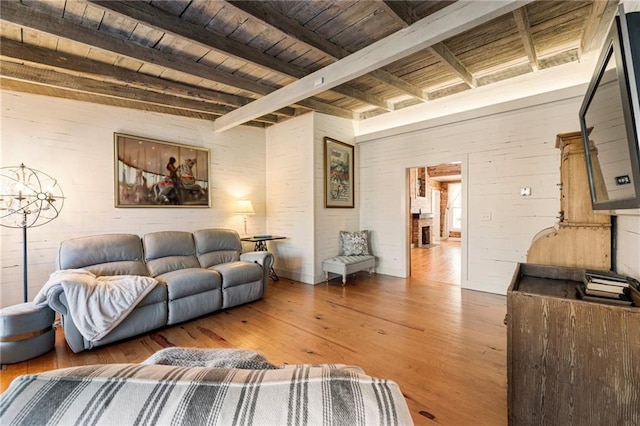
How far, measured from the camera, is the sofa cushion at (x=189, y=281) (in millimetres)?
2857

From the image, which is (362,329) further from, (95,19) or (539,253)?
(95,19)

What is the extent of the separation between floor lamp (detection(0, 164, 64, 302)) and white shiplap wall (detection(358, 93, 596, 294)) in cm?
482

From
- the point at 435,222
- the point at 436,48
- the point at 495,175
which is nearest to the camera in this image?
the point at 436,48

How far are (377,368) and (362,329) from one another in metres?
0.68

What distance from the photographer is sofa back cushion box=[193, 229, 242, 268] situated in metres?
3.74

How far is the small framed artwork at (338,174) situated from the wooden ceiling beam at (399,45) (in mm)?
1450

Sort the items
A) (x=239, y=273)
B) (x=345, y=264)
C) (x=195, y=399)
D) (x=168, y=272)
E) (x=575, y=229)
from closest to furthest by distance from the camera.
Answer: (x=195, y=399) → (x=575, y=229) → (x=168, y=272) → (x=239, y=273) → (x=345, y=264)

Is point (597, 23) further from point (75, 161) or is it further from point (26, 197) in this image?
point (26, 197)

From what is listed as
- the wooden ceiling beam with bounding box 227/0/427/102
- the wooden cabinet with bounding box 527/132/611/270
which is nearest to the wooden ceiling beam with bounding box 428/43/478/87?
the wooden ceiling beam with bounding box 227/0/427/102

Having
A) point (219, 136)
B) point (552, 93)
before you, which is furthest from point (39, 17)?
point (552, 93)

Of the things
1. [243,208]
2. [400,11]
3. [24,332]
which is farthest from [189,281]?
[400,11]

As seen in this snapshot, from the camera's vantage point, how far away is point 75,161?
332cm

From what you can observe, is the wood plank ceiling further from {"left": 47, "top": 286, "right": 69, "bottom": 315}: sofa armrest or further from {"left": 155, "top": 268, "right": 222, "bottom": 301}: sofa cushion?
{"left": 155, "top": 268, "right": 222, "bottom": 301}: sofa cushion

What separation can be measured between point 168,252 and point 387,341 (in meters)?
2.84
